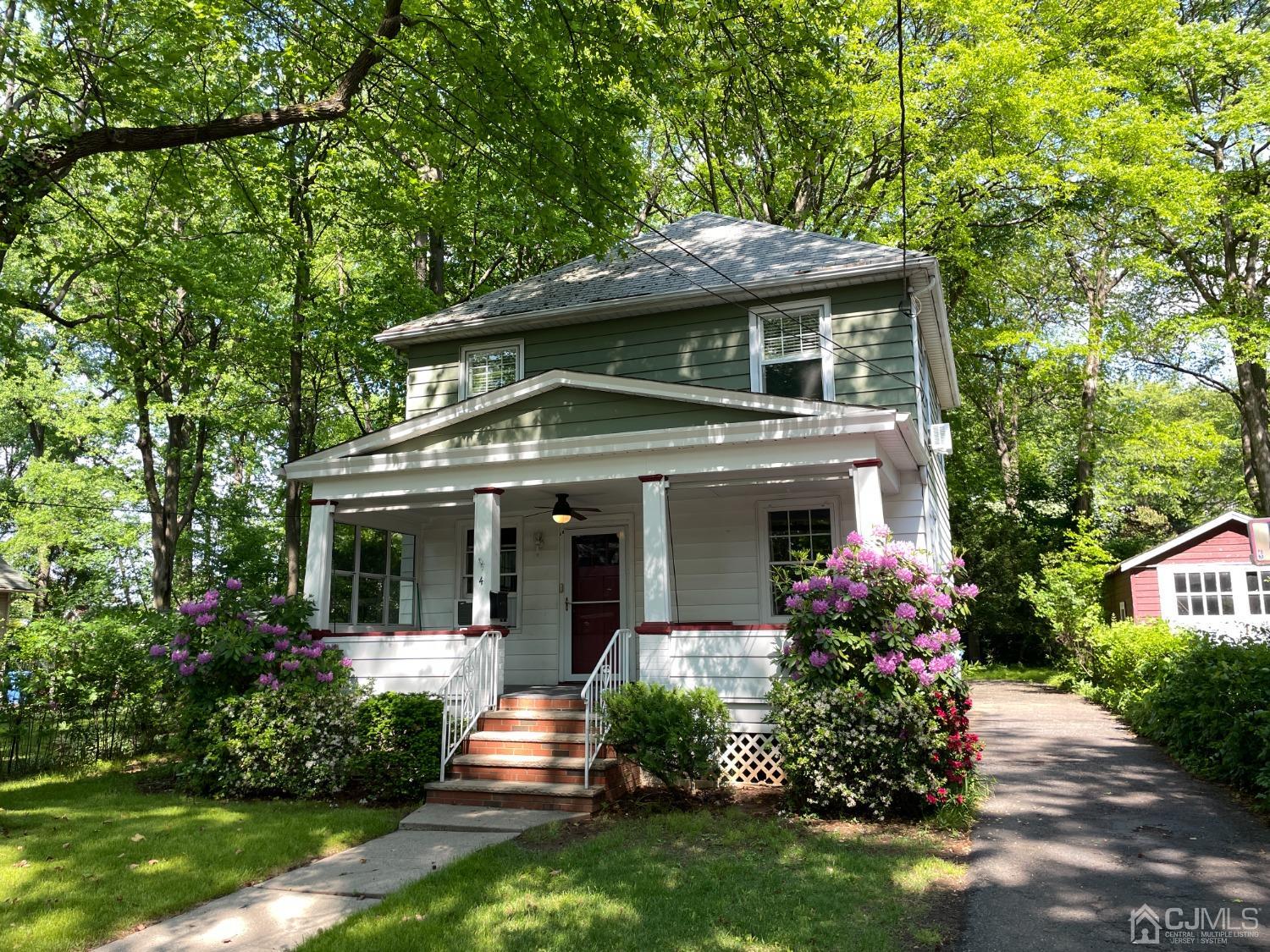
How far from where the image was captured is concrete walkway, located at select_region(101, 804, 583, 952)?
4637 millimetres

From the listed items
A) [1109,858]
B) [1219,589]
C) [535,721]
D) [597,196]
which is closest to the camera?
[1109,858]

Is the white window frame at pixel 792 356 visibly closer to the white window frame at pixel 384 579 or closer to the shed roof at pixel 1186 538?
the white window frame at pixel 384 579

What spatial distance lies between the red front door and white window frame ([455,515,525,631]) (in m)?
0.72

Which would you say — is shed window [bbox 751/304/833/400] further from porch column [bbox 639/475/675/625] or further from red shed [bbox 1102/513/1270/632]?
red shed [bbox 1102/513/1270/632]

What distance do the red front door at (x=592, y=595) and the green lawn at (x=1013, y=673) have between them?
11.3 meters

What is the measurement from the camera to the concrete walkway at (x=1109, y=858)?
437cm

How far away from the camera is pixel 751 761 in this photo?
838 centimetres

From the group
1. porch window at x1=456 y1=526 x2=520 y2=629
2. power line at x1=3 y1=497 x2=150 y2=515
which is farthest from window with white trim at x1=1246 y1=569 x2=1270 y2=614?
power line at x1=3 y1=497 x2=150 y2=515

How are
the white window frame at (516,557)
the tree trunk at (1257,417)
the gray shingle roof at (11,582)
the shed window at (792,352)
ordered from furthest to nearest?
the tree trunk at (1257,417)
the gray shingle roof at (11,582)
the white window frame at (516,557)
the shed window at (792,352)

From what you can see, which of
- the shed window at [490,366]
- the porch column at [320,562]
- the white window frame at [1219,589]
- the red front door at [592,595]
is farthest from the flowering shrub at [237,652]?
the white window frame at [1219,589]

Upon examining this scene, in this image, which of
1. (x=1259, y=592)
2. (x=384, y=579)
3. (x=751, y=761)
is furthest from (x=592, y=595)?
(x=1259, y=592)

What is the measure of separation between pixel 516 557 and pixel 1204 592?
642 inches

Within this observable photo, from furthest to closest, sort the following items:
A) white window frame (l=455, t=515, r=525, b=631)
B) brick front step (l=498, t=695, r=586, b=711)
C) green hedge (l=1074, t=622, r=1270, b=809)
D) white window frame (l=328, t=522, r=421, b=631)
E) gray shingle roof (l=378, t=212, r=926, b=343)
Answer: white window frame (l=328, t=522, r=421, b=631), white window frame (l=455, t=515, r=525, b=631), gray shingle roof (l=378, t=212, r=926, b=343), brick front step (l=498, t=695, r=586, b=711), green hedge (l=1074, t=622, r=1270, b=809)

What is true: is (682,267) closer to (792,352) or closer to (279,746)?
(792,352)
